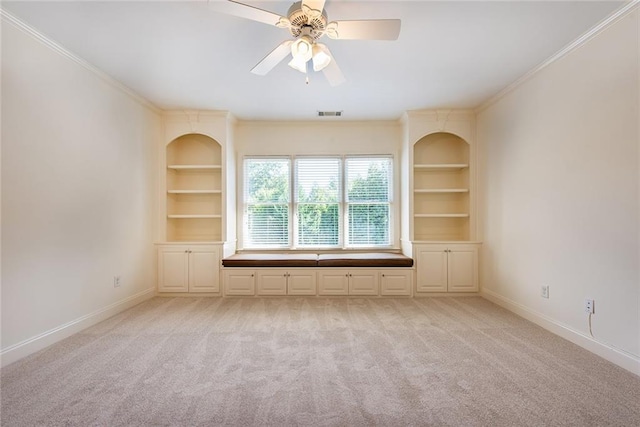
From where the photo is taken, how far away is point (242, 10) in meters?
1.84

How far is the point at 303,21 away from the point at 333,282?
10.0 feet

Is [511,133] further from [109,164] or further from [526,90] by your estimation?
[109,164]

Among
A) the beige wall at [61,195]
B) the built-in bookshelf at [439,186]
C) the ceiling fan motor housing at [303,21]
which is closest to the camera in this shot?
the ceiling fan motor housing at [303,21]

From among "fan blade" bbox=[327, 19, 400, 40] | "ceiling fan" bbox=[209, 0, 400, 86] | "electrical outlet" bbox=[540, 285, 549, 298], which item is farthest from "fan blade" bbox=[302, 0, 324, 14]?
"electrical outlet" bbox=[540, 285, 549, 298]

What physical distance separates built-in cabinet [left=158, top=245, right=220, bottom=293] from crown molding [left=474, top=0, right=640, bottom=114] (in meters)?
4.12

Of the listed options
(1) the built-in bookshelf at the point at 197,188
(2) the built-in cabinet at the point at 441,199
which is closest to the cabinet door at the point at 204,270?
(1) the built-in bookshelf at the point at 197,188

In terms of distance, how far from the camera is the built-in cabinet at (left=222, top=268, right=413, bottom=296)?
4.10m

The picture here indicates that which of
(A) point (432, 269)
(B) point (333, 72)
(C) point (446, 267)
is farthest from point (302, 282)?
(B) point (333, 72)

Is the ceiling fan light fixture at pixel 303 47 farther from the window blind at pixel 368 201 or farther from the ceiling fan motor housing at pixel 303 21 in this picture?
the window blind at pixel 368 201

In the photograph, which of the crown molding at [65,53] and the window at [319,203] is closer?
the crown molding at [65,53]

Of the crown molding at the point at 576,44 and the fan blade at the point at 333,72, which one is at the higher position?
the crown molding at the point at 576,44

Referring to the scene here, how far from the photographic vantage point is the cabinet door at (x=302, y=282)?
162 inches


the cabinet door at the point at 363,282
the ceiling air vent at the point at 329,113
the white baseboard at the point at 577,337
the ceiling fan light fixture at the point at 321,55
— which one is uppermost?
the ceiling air vent at the point at 329,113

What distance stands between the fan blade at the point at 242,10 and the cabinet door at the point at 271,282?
298 cm
